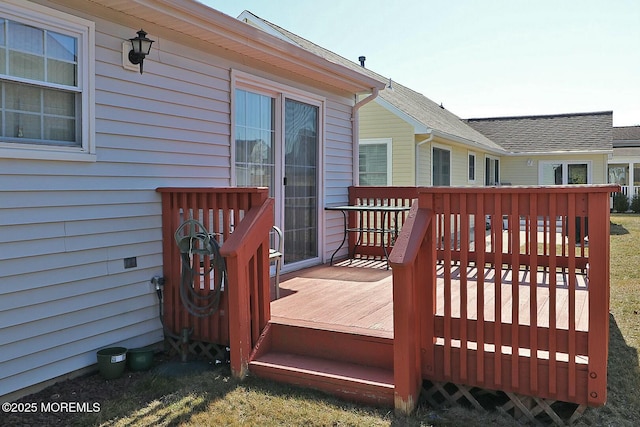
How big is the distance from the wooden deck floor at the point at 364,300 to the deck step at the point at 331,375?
→ 24cm

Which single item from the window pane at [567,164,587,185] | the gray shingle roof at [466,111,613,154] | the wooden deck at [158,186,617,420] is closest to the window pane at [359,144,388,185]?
the wooden deck at [158,186,617,420]

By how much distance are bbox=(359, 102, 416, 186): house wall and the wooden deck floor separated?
4451 millimetres

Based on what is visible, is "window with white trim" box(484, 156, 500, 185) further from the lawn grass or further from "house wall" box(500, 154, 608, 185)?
the lawn grass

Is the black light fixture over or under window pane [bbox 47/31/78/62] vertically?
over

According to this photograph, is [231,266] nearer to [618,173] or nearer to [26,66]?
[26,66]

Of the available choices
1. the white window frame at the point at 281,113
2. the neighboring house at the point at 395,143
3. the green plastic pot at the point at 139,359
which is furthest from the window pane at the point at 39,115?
the neighboring house at the point at 395,143

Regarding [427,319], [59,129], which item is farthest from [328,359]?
[59,129]

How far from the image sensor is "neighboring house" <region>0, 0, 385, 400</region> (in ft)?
10.2

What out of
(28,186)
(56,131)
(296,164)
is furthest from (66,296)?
(296,164)

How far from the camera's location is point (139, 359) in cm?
358

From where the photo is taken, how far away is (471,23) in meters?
9.73

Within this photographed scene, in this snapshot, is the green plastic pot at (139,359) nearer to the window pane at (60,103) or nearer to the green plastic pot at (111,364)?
the green plastic pot at (111,364)

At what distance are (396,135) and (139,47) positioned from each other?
7.28 m

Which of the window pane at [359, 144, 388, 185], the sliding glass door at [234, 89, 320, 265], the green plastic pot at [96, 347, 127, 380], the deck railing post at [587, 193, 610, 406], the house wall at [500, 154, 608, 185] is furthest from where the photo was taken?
the house wall at [500, 154, 608, 185]
